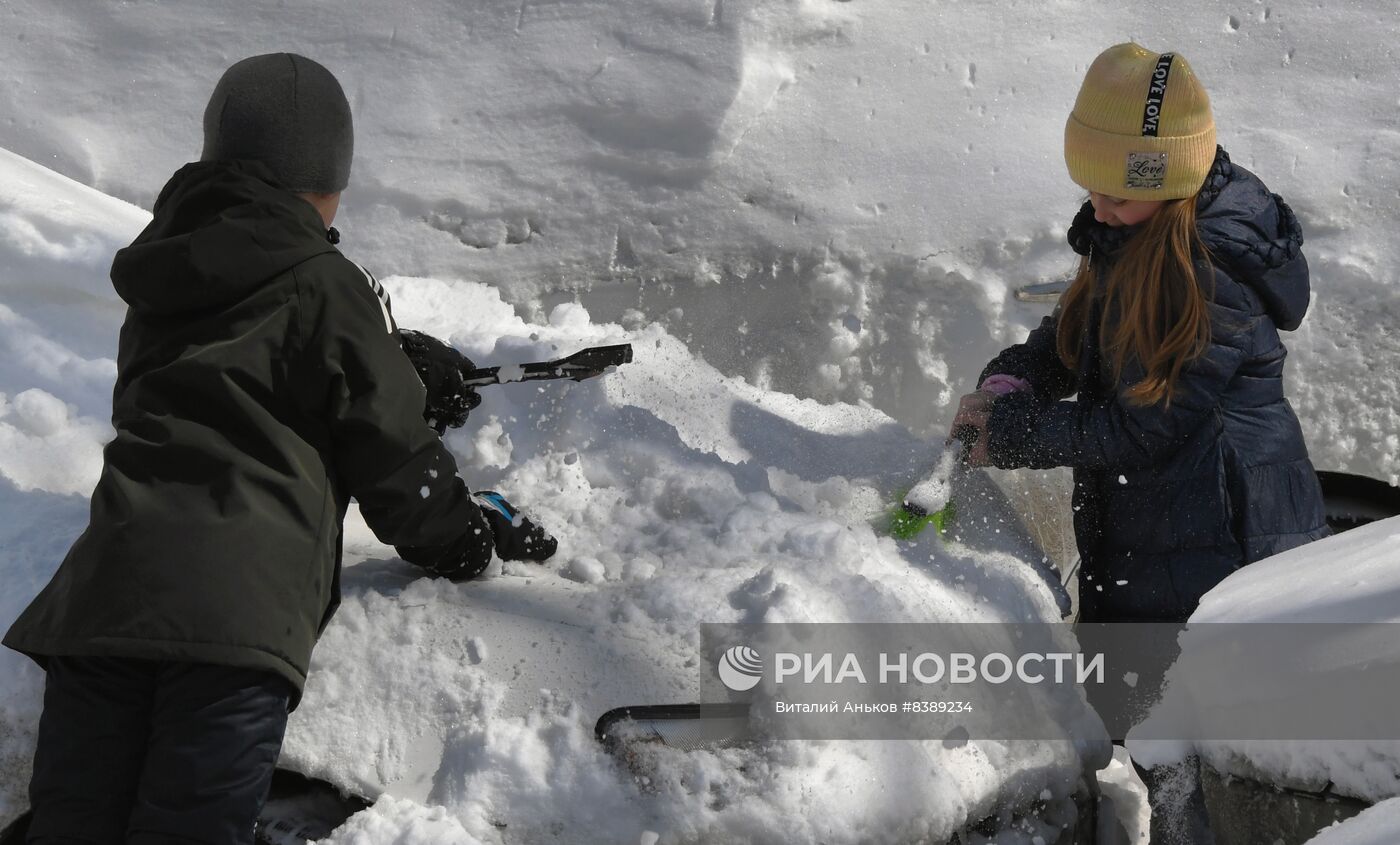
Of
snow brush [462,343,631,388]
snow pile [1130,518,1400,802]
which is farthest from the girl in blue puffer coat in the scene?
snow brush [462,343,631,388]

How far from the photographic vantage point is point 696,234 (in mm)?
3367

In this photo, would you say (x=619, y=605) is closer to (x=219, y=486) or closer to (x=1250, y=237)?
(x=219, y=486)

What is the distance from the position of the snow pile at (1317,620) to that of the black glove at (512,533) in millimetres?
1037

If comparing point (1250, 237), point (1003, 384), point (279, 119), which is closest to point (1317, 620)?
point (1250, 237)

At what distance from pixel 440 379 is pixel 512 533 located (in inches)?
11.7

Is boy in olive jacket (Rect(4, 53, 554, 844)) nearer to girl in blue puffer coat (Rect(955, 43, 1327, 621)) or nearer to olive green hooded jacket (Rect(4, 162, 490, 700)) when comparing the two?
olive green hooded jacket (Rect(4, 162, 490, 700))

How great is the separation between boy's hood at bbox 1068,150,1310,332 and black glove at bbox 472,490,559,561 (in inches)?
44.6

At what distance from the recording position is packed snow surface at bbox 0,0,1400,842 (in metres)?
2.18

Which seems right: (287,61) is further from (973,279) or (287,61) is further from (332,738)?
(973,279)

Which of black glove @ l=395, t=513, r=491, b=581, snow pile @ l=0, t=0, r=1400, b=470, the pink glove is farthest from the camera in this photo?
snow pile @ l=0, t=0, r=1400, b=470

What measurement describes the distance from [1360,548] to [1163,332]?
20.8 inches

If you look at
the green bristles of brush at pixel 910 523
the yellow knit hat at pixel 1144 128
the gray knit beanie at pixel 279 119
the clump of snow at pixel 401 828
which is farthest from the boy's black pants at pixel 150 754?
the yellow knit hat at pixel 1144 128

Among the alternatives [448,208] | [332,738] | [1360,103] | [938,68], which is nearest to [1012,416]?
[332,738]

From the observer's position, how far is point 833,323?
10.5ft
